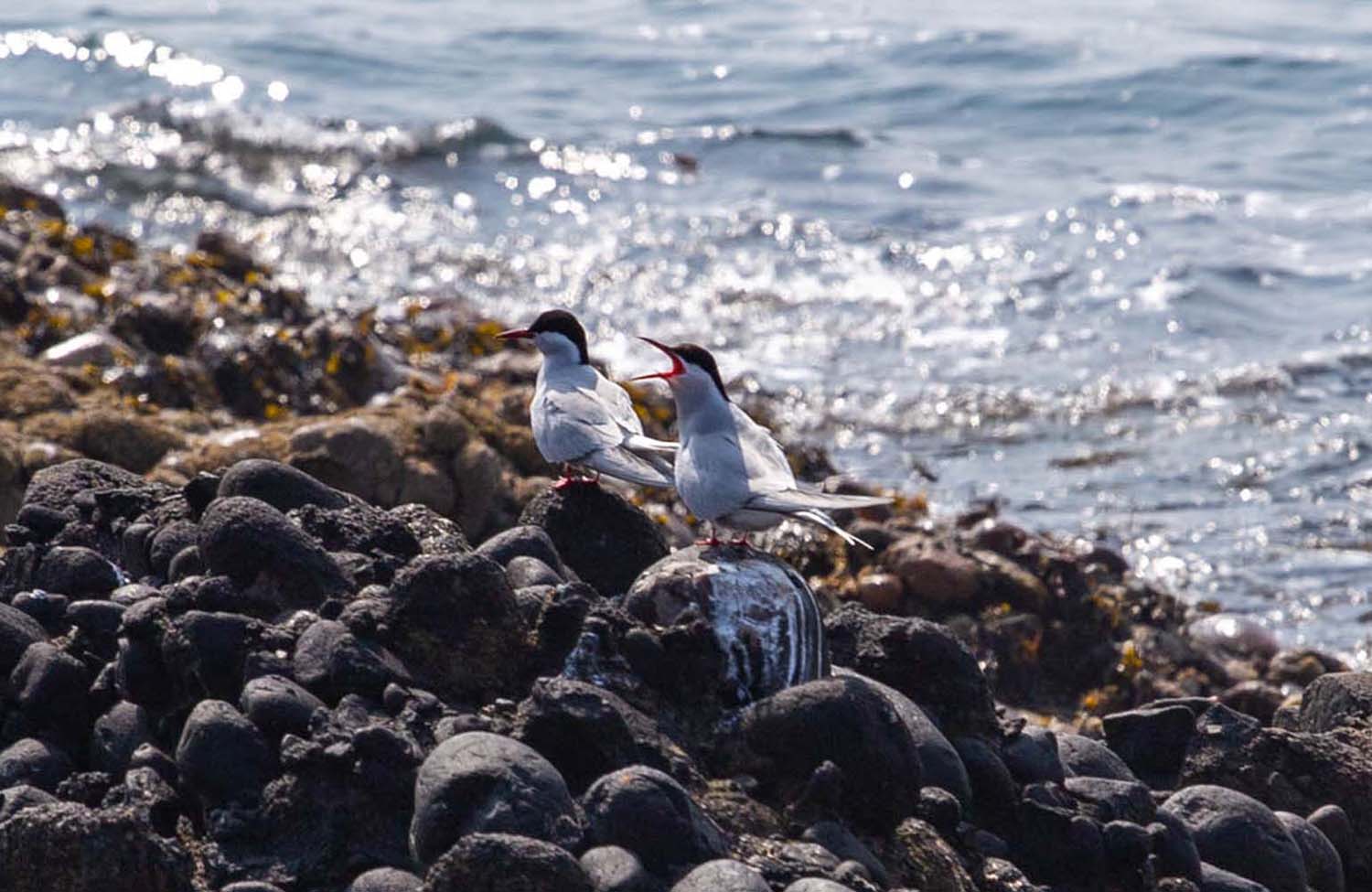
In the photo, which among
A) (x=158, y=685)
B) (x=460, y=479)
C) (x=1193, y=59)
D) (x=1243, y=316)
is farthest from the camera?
(x=1193, y=59)

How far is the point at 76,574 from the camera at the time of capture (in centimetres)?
547

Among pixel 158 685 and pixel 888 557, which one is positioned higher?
pixel 158 685

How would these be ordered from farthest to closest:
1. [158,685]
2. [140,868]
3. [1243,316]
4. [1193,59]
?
[1193,59]
[1243,316]
[158,685]
[140,868]

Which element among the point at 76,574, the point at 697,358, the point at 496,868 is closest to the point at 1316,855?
the point at 697,358

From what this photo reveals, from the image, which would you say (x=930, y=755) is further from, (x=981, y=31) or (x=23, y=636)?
(x=981, y=31)

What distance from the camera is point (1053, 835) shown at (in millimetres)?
5203

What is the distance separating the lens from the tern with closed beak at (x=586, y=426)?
638 centimetres

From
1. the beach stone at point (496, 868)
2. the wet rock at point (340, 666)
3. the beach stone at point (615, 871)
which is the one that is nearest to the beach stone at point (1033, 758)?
the beach stone at point (615, 871)

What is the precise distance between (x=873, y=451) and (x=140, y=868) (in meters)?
8.43

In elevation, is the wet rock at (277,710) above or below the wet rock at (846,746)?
above

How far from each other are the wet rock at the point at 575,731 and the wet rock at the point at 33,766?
3.60 ft

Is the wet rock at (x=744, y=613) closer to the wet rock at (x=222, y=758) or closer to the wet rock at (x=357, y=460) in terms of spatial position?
the wet rock at (x=222, y=758)

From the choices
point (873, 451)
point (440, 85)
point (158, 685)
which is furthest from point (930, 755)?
point (440, 85)

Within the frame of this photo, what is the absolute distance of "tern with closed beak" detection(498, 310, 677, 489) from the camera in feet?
20.9
